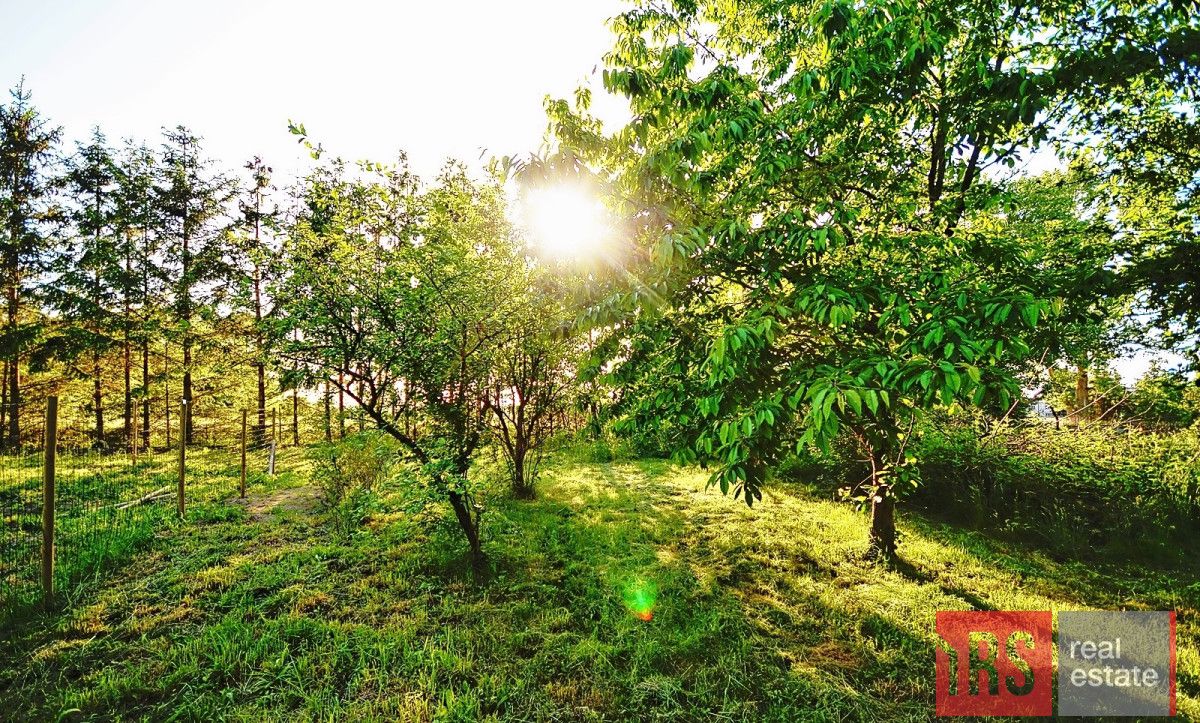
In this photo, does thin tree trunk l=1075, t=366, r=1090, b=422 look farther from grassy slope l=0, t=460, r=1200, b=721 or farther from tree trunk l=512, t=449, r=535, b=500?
tree trunk l=512, t=449, r=535, b=500

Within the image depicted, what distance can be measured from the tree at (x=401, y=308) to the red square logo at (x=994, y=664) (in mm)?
4907

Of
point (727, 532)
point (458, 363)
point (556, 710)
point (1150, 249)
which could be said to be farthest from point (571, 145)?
point (727, 532)

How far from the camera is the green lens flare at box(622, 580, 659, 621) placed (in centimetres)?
477

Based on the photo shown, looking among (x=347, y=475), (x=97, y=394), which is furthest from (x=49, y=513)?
(x=97, y=394)

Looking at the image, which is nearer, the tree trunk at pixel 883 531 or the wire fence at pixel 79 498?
the wire fence at pixel 79 498

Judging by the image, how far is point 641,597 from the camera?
5113 mm

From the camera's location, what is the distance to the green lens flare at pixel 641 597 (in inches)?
188

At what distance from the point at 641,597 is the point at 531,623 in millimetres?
1359

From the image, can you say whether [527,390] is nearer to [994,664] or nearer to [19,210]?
[994,664]

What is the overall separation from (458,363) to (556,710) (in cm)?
363

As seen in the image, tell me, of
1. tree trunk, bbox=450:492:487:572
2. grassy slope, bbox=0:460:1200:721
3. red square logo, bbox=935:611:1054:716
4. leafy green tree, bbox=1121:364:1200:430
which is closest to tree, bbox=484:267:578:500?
tree trunk, bbox=450:492:487:572

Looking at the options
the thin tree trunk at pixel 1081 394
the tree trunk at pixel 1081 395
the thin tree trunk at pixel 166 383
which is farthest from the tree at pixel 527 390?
the thin tree trunk at pixel 166 383

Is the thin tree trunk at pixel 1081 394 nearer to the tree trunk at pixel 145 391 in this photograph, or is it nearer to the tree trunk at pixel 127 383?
the tree trunk at pixel 145 391

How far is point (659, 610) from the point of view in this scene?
4824mm
